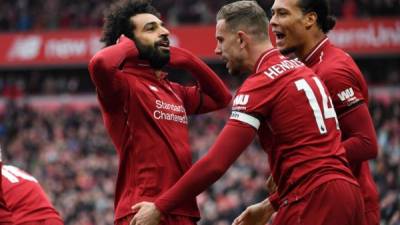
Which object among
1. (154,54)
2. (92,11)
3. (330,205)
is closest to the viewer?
(330,205)

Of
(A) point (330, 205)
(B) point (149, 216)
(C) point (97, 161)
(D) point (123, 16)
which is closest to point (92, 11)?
(C) point (97, 161)

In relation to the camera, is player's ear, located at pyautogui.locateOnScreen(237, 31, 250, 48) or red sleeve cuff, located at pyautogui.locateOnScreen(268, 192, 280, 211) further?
red sleeve cuff, located at pyautogui.locateOnScreen(268, 192, 280, 211)

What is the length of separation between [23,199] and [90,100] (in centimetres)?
1837

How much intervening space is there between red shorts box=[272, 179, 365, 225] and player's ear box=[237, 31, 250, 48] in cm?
87

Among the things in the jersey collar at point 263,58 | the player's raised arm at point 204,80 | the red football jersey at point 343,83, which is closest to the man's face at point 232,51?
the jersey collar at point 263,58

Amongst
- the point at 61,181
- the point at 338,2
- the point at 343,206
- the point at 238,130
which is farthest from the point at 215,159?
the point at 338,2

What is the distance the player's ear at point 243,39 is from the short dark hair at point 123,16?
1.19 meters

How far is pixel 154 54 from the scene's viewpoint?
19.6 ft

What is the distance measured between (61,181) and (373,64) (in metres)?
8.72

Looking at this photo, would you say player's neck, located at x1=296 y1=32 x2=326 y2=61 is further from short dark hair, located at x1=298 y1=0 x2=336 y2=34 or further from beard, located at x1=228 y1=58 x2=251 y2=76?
beard, located at x1=228 y1=58 x2=251 y2=76

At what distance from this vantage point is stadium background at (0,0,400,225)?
1509cm

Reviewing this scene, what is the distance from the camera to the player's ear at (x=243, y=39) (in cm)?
511

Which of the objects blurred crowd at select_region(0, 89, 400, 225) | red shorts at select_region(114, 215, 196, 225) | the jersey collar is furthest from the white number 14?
blurred crowd at select_region(0, 89, 400, 225)

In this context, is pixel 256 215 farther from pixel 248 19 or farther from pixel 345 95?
pixel 248 19
